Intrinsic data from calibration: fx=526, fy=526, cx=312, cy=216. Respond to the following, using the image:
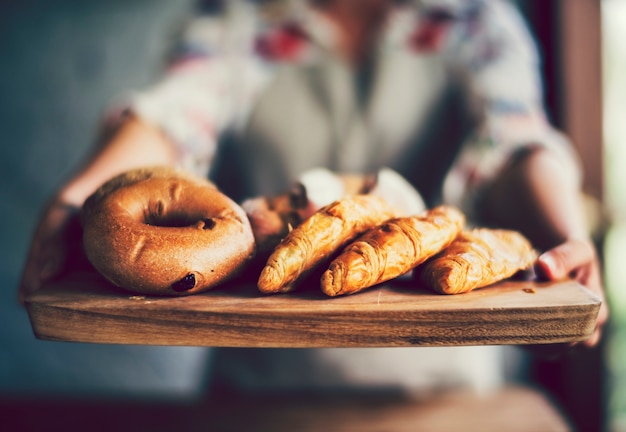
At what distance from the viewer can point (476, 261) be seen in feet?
1.81

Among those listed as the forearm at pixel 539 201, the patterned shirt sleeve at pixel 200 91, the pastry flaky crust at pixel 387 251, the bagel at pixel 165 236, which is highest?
the patterned shirt sleeve at pixel 200 91

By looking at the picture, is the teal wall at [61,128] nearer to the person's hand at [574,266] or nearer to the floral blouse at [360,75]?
the floral blouse at [360,75]

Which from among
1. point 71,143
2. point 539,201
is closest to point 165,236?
point 539,201

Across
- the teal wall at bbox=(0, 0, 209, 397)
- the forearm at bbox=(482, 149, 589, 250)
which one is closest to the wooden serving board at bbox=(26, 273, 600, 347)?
the forearm at bbox=(482, 149, 589, 250)

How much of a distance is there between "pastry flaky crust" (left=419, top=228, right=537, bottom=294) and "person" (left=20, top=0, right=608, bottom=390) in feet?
1.49

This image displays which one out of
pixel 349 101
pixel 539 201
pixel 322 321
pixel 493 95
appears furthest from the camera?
pixel 349 101

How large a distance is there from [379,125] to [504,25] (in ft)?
1.17

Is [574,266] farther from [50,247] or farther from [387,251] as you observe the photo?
[50,247]

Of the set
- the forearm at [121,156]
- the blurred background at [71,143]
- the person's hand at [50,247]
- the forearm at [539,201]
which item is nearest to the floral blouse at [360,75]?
the forearm at [121,156]

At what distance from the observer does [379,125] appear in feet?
4.07

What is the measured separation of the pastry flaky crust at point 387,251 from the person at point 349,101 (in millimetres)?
512

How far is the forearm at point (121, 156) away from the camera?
767 millimetres

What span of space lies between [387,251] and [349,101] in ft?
2.59

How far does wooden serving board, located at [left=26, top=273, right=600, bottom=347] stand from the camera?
50 cm
